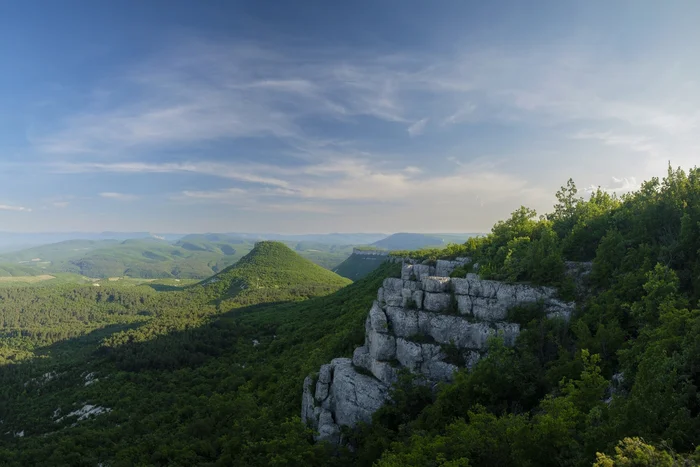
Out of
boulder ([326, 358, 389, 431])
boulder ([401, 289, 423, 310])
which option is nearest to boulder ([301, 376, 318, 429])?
boulder ([326, 358, 389, 431])

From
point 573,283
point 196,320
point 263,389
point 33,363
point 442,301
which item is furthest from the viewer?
point 196,320

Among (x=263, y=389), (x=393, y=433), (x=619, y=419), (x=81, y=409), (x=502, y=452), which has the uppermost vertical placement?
(x=619, y=419)

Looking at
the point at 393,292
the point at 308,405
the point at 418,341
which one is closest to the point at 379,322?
the point at 418,341

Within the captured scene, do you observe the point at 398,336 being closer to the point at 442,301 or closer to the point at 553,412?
the point at 442,301

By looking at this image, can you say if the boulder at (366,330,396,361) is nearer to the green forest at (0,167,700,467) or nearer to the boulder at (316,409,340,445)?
the green forest at (0,167,700,467)

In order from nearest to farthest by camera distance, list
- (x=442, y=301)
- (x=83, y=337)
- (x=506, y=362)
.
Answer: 1. (x=506, y=362)
2. (x=442, y=301)
3. (x=83, y=337)

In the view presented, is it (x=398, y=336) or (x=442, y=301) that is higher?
(x=442, y=301)

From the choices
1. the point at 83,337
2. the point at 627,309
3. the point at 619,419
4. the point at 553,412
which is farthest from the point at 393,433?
the point at 83,337
